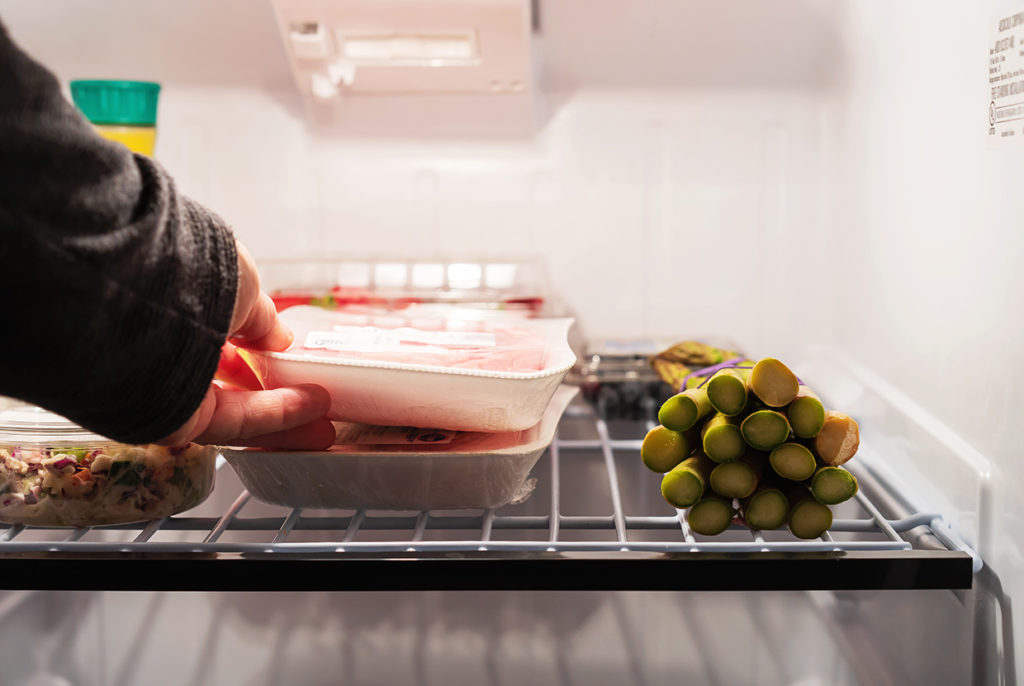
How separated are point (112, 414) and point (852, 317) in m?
0.94

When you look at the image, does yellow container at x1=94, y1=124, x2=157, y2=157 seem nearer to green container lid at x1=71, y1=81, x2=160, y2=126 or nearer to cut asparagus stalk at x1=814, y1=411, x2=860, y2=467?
green container lid at x1=71, y1=81, x2=160, y2=126

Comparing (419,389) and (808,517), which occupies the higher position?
(419,389)

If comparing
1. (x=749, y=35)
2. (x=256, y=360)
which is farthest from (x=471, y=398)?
(x=749, y=35)

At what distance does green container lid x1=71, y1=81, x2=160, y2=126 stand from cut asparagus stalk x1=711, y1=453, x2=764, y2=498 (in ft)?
2.72

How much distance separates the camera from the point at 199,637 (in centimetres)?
116

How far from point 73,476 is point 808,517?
59 centimetres

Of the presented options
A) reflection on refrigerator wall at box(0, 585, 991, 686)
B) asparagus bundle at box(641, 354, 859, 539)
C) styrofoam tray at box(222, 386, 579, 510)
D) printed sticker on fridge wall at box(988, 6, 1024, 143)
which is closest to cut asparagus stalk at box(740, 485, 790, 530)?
asparagus bundle at box(641, 354, 859, 539)

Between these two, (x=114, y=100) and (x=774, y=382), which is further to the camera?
(x=114, y=100)

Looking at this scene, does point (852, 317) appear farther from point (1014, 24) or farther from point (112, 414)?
point (112, 414)

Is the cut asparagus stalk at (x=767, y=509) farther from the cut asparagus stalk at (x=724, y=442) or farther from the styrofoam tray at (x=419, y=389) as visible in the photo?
the styrofoam tray at (x=419, y=389)

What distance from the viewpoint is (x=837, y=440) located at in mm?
688

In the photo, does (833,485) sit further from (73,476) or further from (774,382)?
(73,476)

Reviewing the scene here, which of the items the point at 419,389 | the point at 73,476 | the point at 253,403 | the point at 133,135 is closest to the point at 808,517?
the point at 419,389

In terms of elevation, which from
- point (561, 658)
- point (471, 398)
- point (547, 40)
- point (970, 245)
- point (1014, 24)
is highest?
point (547, 40)
